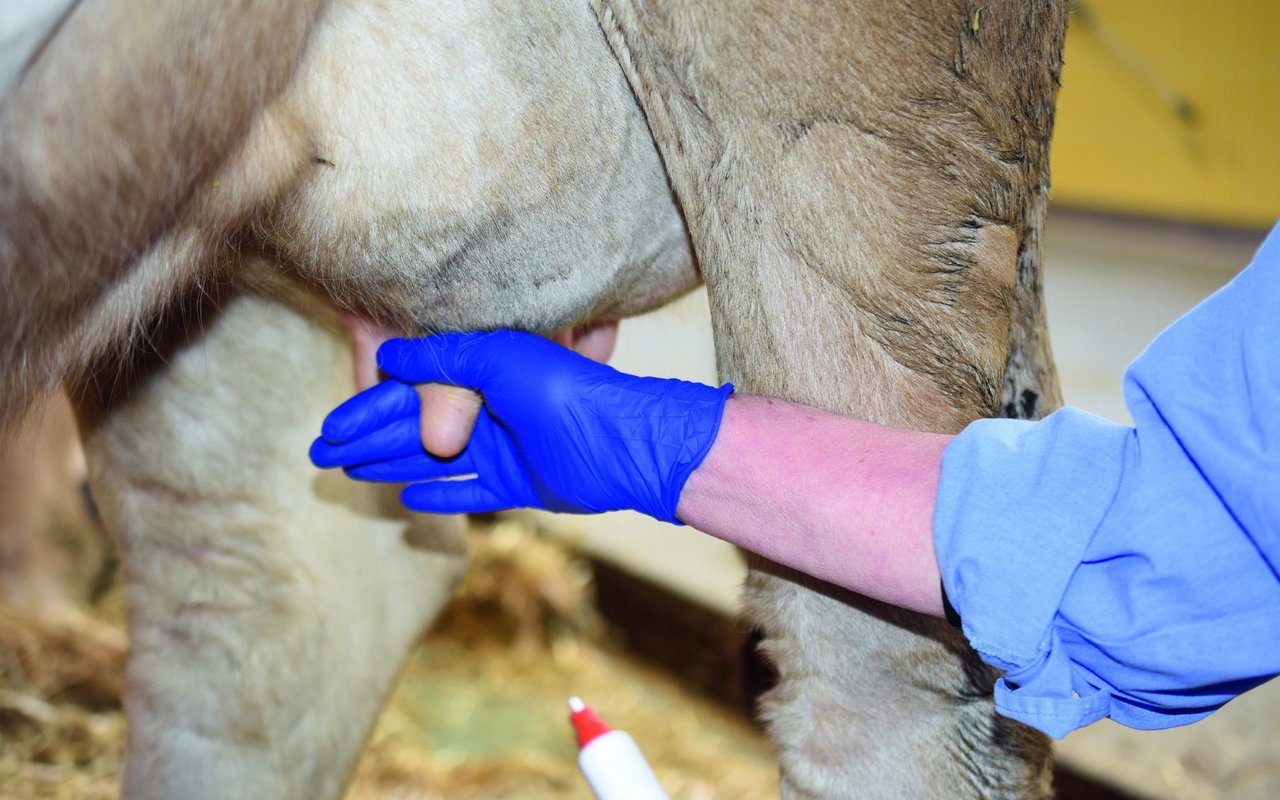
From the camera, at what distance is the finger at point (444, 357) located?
99 cm

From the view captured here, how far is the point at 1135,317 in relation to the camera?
3.76 m

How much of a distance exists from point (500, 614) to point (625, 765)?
4.19ft

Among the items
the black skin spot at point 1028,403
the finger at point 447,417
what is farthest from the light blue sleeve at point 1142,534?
the finger at point 447,417

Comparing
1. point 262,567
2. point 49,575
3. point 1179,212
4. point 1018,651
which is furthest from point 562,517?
point 1179,212

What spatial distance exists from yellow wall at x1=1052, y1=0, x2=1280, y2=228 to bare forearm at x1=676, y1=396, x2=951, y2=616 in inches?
140

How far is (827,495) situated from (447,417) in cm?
41

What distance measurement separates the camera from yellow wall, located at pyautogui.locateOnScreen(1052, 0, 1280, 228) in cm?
381

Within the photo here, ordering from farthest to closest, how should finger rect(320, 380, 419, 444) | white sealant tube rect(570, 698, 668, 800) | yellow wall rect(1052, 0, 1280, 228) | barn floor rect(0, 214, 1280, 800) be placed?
yellow wall rect(1052, 0, 1280, 228), barn floor rect(0, 214, 1280, 800), finger rect(320, 380, 419, 444), white sealant tube rect(570, 698, 668, 800)

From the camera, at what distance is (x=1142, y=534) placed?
674mm

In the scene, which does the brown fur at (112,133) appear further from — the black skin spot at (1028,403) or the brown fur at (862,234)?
the black skin spot at (1028,403)

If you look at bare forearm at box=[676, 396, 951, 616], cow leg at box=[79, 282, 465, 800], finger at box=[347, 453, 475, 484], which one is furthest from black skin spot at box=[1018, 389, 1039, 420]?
cow leg at box=[79, 282, 465, 800]

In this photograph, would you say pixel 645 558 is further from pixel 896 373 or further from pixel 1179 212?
pixel 1179 212

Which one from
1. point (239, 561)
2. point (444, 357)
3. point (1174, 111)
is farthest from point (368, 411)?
point (1174, 111)

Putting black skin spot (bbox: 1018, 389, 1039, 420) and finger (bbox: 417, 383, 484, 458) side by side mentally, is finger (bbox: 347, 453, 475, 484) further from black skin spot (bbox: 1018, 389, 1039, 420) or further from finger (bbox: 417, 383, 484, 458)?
black skin spot (bbox: 1018, 389, 1039, 420)
